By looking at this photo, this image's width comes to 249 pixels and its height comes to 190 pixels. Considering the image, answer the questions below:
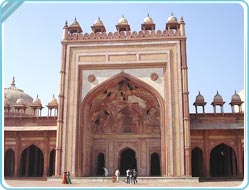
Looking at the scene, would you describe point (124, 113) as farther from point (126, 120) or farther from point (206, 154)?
point (206, 154)

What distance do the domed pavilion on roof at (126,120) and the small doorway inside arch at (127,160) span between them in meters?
0.05

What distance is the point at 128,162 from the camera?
18516 millimetres

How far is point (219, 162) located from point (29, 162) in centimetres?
1029

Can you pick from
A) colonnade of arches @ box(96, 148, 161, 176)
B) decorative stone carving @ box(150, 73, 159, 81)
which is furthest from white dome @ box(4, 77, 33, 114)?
decorative stone carving @ box(150, 73, 159, 81)

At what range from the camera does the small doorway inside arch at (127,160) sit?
1836cm

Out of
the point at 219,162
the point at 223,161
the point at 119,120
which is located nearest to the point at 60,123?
the point at 119,120

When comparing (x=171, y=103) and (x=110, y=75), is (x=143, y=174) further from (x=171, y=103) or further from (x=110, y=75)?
(x=110, y=75)

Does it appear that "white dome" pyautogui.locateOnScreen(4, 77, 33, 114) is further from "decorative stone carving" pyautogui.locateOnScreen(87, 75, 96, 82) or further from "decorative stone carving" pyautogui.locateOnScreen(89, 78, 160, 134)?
"decorative stone carving" pyautogui.locateOnScreen(87, 75, 96, 82)

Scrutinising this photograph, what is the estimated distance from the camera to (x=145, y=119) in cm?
1834

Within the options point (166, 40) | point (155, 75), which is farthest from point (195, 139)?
point (166, 40)

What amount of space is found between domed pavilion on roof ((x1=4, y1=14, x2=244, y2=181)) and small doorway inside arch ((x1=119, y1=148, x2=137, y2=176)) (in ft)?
0.17

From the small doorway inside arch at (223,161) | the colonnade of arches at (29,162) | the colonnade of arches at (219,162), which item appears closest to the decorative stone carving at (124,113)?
the colonnade of arches at (219,162)

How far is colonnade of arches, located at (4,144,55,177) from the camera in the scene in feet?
59.8

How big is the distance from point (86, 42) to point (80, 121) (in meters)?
3.84
